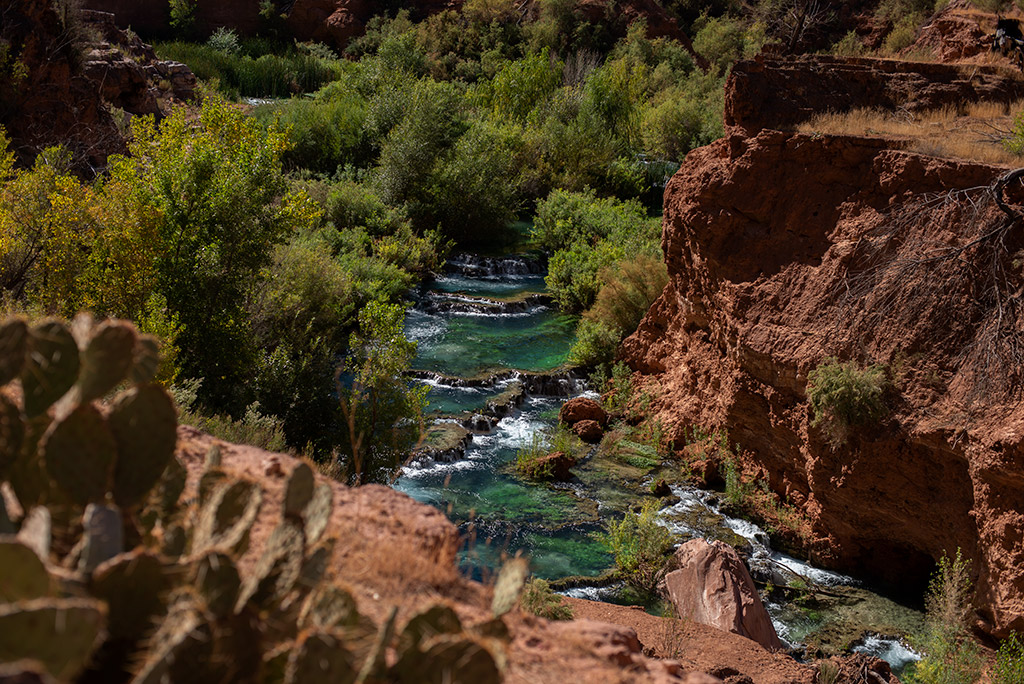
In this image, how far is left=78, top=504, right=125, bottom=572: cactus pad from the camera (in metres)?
2.28

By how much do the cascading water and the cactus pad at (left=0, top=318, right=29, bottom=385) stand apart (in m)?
2.45

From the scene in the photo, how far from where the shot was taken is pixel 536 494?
1066 centimetres

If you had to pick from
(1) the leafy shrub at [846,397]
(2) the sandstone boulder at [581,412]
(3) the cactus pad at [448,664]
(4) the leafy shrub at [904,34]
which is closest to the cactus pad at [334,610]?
(3) the cactus pad at [448,664]

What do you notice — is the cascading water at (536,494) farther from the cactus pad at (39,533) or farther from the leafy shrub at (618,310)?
the cactus pad at (39,533)

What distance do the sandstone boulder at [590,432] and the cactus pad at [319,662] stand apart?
33.4ft

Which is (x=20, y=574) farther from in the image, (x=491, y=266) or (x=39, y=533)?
(x=491, y=266)

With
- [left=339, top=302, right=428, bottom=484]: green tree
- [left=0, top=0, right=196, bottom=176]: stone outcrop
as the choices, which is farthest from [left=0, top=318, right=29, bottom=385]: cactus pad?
[left=0, top=0, right=196, bottom=176]: stone outcrop

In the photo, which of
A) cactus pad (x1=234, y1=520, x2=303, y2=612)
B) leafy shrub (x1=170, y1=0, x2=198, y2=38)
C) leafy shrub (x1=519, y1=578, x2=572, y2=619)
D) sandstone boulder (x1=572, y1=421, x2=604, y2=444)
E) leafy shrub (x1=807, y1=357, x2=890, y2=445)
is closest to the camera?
cactus pad (x1=234, y1=520, x2=303, y2=612)

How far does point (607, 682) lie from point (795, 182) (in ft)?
29.3

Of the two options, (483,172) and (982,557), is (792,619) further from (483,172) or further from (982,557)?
(483,172)

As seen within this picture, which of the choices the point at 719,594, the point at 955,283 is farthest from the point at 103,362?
the point at 955,283

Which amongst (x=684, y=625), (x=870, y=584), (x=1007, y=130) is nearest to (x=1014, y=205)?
(x=1007, y=130)

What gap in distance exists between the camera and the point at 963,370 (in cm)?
798

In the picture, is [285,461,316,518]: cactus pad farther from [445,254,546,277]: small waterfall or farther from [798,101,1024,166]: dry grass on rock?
[445,254,546,277]: small waterfall
